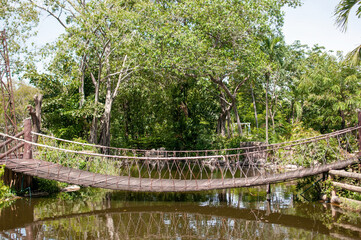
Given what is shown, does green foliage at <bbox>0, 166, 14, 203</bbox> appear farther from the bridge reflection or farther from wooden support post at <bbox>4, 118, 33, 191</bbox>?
the bridge reflection

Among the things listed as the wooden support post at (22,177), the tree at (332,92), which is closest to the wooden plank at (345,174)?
the wooden support post at (22,177)

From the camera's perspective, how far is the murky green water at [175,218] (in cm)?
641

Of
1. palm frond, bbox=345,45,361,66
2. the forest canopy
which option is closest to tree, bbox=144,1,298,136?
the forest canopy

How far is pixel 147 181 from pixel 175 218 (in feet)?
6.49

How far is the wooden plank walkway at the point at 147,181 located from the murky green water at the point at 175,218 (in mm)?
602

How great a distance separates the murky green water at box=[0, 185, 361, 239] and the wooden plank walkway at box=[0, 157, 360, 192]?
602 mm

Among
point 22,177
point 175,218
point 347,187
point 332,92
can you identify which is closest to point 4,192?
point 22,177

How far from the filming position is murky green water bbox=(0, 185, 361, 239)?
6.41 metres

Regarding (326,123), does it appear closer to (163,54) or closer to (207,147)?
(207,147)

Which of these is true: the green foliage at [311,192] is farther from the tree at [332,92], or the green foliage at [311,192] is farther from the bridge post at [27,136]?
the tree at [332,92]

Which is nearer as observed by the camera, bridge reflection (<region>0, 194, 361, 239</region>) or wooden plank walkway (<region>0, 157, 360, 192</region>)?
bridge reflection (<region>0, 194, 361, 239</region>)

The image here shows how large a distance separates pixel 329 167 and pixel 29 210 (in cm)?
812

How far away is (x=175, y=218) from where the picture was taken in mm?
7613

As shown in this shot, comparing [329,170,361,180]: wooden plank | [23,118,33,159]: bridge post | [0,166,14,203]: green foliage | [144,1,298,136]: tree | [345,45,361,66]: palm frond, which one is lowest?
[0,166,14,203]: green foliage
